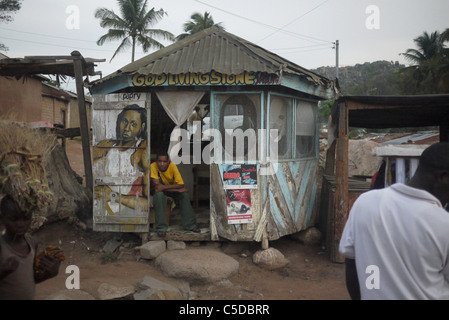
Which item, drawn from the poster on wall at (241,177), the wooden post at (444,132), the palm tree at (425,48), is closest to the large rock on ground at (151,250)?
the poster on wall at (241,177)

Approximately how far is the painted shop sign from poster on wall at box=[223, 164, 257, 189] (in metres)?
1.42

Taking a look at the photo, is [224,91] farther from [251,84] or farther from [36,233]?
[36,233]

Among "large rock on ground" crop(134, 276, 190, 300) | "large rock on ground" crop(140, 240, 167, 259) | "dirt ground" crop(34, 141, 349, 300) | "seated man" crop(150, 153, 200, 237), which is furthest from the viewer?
"seated man" crop(150, 153, 200, 237)

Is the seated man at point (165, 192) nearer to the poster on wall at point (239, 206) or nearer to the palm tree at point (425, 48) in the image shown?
the poster on wall at point (239, 206)

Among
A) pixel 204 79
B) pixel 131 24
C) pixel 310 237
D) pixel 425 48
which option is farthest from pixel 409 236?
pixel 425 48

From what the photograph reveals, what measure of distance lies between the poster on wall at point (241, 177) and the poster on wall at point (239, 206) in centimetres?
10

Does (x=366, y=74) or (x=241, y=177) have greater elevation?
(x=366, y=74)

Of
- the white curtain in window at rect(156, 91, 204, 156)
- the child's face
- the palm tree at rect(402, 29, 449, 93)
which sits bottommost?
the child's face

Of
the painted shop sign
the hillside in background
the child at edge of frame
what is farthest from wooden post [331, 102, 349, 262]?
the hillside in background

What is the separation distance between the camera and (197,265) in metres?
5.52

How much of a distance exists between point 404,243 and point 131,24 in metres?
29.4

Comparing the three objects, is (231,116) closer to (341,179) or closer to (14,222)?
(341,179)

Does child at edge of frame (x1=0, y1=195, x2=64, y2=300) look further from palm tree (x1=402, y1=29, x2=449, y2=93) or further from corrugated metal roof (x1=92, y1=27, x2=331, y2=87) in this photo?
palm tree (x1=402, y1=29, x2=449, y2=93)

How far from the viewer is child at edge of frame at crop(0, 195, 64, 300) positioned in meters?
2.44
